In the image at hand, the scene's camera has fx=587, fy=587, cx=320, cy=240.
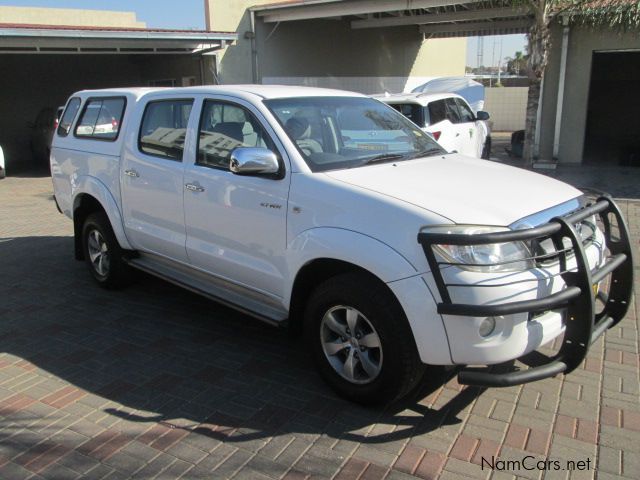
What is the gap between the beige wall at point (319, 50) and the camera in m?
16.2

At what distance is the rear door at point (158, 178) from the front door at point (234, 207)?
0.17 m

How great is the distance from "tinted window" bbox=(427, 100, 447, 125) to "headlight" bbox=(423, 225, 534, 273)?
726 centimetres

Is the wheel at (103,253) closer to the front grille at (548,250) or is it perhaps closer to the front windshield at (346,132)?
the front windshield at (346,132)

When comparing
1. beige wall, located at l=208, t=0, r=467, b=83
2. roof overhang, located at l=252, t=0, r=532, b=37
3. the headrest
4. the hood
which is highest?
roof overhang, located at l=252, t=0, r=532, b=37

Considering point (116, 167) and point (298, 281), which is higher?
point (116, 167)

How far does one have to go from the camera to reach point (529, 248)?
3137 mm

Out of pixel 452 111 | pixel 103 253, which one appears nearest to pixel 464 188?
pixel 103 253

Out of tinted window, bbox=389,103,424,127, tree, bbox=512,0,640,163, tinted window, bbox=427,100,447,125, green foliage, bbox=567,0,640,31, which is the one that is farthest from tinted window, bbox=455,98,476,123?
green foliage, bbox=567,0,640,31

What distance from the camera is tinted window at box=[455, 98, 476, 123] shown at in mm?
11148

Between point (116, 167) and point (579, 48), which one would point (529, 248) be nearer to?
point (116, 167)

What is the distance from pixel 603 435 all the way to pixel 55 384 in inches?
135

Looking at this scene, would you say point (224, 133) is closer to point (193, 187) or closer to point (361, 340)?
point (193, 187)

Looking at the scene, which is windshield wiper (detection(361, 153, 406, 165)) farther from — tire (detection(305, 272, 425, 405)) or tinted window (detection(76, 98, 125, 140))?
tinted window (detection(76, 98, 125, 140))

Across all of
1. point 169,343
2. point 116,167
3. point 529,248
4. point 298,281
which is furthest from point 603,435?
point 116,167
